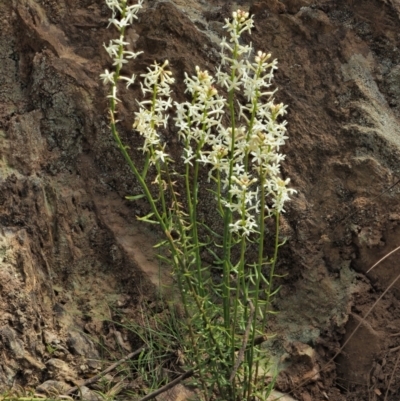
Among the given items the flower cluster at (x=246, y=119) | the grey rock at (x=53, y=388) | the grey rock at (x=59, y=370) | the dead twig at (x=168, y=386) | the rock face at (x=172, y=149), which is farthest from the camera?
the rock face at (x=172, y=149)

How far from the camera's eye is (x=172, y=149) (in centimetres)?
366

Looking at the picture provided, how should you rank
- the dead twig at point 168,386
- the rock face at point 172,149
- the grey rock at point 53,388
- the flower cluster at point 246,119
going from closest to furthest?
the flower cluster at point 246,119, the dead twig at point 168,386, the grey rock at point 53,388, the rock face at point 172,149

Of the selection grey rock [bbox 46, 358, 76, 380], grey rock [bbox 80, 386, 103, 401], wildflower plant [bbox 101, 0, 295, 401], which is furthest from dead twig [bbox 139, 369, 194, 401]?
grey rock [bbox 46, 358, 76, 380]

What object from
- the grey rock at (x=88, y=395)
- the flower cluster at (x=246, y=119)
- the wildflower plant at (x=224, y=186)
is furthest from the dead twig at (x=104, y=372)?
the flower cluster at (x=246, y=119)

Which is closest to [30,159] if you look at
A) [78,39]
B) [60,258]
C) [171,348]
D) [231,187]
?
[60,258]

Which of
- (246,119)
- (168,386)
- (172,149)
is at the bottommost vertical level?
(168,386)

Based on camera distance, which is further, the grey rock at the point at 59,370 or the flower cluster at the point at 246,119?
the grey rock at the point at 59,370

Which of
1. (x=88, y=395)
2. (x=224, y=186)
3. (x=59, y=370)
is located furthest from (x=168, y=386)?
(x=224, y=186)

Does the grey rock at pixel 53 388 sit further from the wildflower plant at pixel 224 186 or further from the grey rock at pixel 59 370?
the wildflower plant at pixel 224 186

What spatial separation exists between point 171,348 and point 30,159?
108 centimetres

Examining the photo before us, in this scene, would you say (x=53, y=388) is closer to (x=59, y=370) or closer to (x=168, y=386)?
(x=59, y=370)

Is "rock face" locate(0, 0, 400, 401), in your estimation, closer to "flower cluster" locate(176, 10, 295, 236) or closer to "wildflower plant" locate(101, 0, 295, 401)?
"wildflower plant" locate(101, 0, 295, 401)

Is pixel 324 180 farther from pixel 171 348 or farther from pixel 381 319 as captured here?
pixel 171 348

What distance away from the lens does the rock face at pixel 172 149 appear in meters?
3.33
